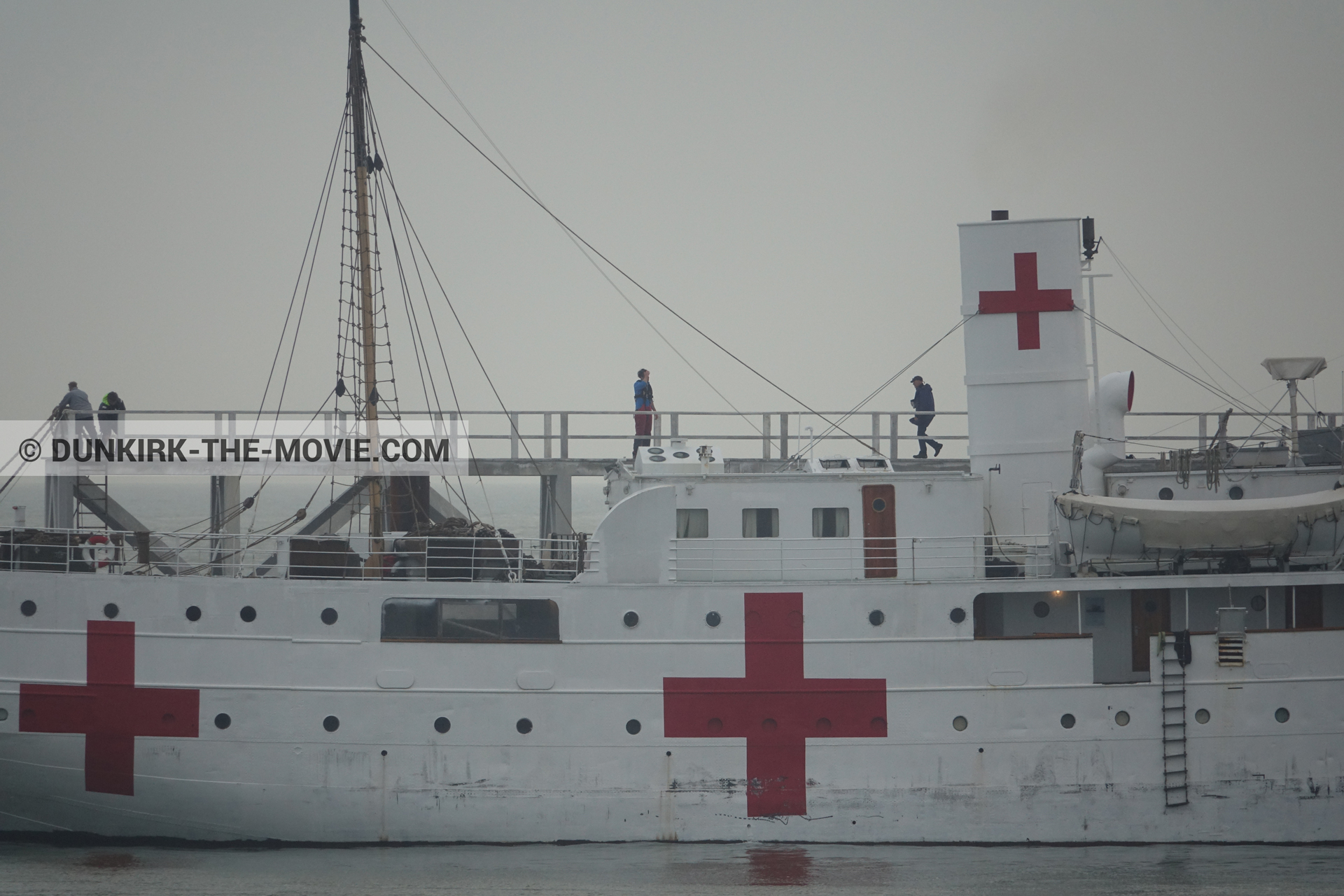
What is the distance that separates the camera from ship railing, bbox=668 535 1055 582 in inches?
490

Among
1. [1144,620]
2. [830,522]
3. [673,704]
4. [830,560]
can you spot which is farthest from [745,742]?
[1144,620]

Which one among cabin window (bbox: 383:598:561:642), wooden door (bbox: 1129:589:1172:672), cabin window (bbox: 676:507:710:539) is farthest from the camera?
cabin window (bbox: 676:507:710:539)

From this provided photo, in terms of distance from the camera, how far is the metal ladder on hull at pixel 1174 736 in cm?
Answer: 1202

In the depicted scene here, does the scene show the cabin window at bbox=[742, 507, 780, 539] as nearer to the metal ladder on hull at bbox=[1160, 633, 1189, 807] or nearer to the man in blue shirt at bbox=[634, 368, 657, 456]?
the man in blue shirt at bbox=[634, 368, 657, 456]

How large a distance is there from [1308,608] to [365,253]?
11.3 metres

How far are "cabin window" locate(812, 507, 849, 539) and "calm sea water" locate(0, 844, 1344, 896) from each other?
3312mm

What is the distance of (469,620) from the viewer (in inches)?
483

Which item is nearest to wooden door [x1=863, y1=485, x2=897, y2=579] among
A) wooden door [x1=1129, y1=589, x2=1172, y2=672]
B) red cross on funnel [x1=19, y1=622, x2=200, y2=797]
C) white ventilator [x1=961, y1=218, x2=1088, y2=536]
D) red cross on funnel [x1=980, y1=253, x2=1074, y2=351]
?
white ventilator [x1=961, y1=218, x2=1088, y2=536]

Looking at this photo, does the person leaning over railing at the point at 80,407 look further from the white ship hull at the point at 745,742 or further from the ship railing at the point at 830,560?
the ship railing at the point at 830,560

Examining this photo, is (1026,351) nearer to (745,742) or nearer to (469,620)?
(745,742)

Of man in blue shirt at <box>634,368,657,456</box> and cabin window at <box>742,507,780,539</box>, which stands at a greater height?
man in blue shirt at <box>634,368,657,456</box>

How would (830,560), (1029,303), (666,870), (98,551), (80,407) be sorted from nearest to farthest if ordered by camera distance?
(666,870)
(830,560)
(1029,303)
(98,551)
(80,407)

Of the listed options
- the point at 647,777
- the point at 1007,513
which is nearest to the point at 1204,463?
the point at 1007,513

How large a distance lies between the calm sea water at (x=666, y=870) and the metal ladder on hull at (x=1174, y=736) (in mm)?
583
